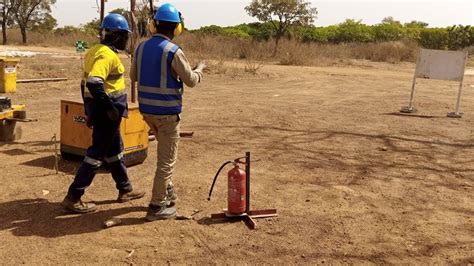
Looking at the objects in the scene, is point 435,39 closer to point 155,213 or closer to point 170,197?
point 170,197

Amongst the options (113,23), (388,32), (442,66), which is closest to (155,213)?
(113,23)

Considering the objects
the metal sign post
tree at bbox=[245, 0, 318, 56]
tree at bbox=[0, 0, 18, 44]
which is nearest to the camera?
the metal sign post

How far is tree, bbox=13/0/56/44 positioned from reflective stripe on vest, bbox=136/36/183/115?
142 ft

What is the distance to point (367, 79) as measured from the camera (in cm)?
1970

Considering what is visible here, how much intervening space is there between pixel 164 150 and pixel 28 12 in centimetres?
4710

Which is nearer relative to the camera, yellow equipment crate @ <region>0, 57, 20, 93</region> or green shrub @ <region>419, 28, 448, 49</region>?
yellow equipment crate @ <region>0, 57, 20, 93</region>

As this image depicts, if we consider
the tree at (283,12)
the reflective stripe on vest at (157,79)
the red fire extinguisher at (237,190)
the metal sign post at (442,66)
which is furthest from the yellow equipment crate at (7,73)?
the tree at (283,12)

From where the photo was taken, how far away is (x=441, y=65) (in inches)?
447

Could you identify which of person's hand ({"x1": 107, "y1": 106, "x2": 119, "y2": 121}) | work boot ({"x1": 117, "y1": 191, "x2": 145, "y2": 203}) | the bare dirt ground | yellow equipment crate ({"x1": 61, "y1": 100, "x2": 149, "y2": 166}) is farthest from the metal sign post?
person's hand ({"x1": 107, "y1": 106, "x2": 119, "y2": 121})

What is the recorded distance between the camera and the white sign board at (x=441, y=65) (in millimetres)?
11172

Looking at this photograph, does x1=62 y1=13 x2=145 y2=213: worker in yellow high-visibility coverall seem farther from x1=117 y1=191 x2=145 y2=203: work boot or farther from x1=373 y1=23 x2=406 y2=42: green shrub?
x1=373 y1=23 x2=406 y2=42: green shrub

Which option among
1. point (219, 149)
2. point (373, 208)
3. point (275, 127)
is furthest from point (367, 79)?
point (373, 208)

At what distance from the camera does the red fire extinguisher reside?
190 inches

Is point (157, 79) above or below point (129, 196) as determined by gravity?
above
